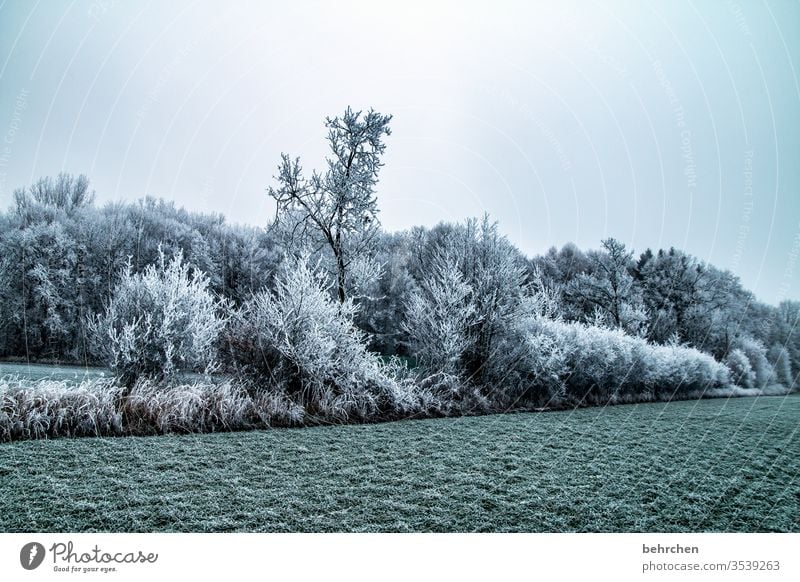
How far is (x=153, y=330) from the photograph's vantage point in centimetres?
517

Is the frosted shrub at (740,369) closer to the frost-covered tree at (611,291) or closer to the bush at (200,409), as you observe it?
the frost-covered tree at (611,291)

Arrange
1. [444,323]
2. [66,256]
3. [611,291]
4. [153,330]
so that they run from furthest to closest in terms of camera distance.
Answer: [611,291]
[66,256]
[444,323]
[153,330]

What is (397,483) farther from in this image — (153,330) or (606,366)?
(606,366)

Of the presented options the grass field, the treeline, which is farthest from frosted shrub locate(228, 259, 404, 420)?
the grass field

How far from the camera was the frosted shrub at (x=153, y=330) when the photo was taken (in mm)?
5047

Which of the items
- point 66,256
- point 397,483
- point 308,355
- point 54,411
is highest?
point 66,256

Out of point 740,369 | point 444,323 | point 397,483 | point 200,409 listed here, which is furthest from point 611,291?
point 200,409

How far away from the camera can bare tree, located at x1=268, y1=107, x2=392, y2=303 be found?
6734 mm

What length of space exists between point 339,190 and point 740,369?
6.86 metres

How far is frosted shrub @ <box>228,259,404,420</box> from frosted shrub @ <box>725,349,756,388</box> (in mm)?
5037
